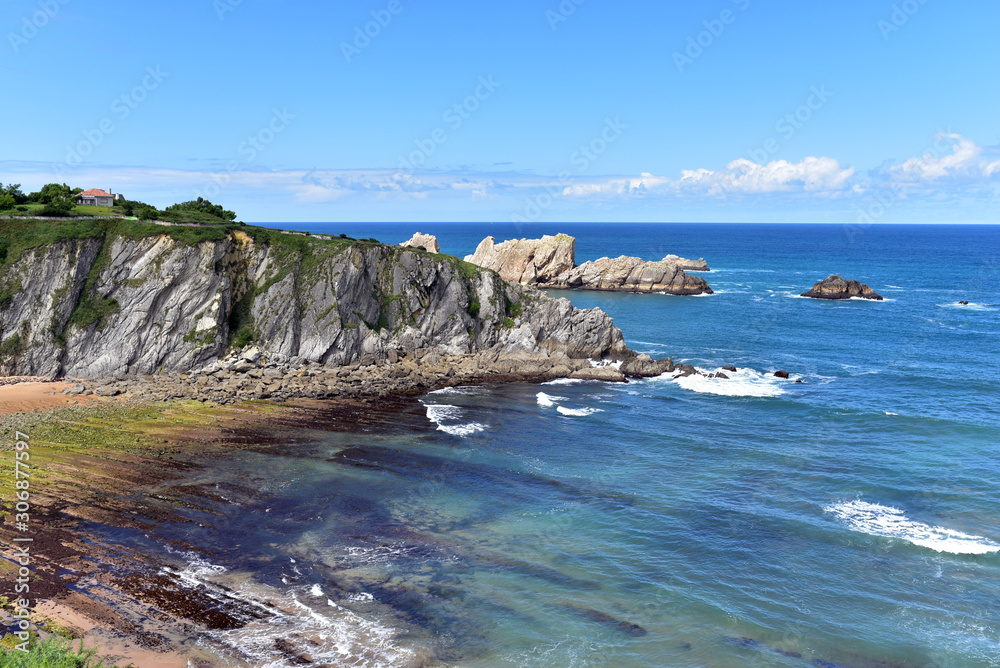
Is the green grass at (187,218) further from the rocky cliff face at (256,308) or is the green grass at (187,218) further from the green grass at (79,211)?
the rocky cliff face at (256,308)

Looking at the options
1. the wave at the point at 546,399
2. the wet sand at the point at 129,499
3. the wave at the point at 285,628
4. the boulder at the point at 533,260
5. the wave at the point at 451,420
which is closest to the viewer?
the wave at the point at 285,628

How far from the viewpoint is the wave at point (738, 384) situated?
2355 inches

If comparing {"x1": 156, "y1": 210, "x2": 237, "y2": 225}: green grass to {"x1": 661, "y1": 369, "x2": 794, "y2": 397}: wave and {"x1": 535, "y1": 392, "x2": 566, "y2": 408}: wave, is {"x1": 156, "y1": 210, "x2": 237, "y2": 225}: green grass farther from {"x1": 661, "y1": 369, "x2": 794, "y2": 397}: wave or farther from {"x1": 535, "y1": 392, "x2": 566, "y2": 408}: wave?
{"x1": 661, "y1": 369, "x2": 794, "y2": 397}: wave

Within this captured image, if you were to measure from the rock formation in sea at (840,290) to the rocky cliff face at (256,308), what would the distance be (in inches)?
2659

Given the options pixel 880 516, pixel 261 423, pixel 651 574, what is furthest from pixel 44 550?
pixel 880 516

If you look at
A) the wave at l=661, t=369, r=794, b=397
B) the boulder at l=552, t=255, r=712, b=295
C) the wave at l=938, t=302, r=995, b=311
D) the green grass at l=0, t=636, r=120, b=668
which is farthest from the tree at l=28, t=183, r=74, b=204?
the wave at l=938, t=302, r=995, b=311

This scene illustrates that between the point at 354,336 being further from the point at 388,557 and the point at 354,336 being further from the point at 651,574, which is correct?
the point at 651,574

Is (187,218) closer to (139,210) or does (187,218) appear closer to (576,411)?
(139,210)

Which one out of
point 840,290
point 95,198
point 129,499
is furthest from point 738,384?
point 95,198

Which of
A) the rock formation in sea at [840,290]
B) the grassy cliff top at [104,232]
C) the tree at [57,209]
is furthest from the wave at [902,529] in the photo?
the rock formation in sea at [840,290]

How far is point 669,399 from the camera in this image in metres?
58.3

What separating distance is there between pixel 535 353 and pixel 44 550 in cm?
4732

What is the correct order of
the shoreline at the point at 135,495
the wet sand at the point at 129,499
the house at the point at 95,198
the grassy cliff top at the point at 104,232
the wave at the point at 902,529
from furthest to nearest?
the house at the point at 95,198 < the grassy cliff top at the point at 104,232 < the wave at the point at 902,529 < the wet sand at the point at 129,499 < the shoreline at the point at 135,495

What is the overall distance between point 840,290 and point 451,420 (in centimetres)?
9534
